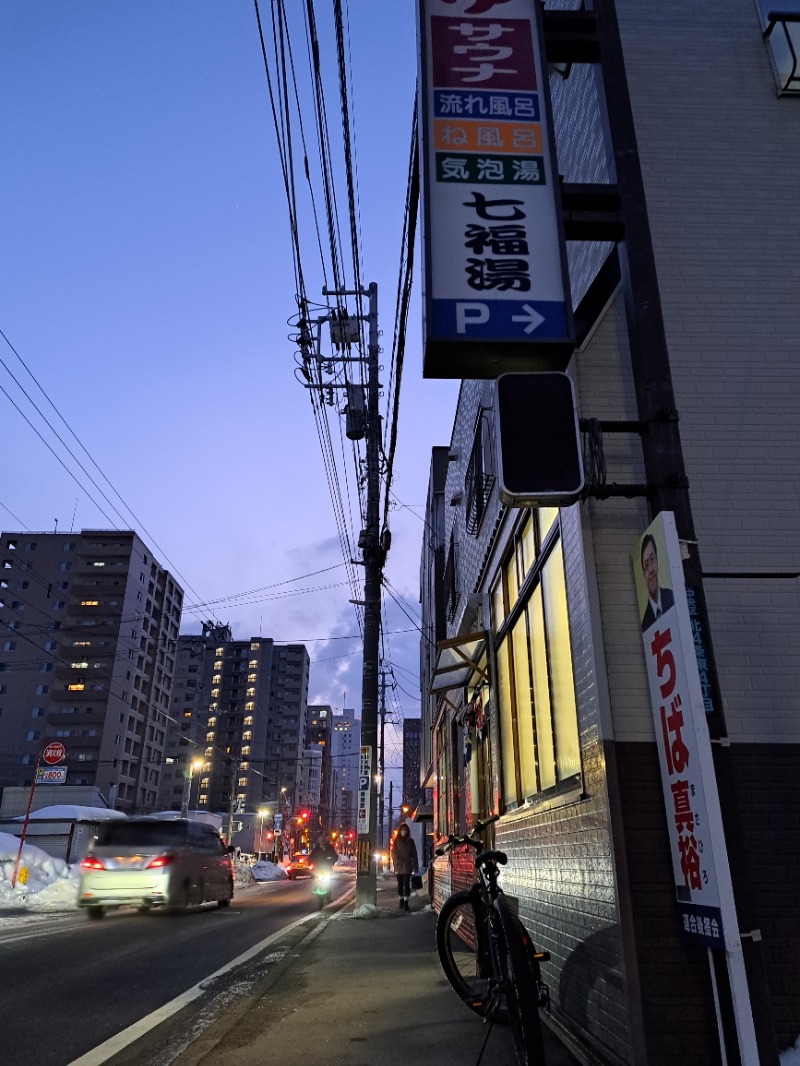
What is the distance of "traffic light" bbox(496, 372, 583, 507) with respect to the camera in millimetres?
3586

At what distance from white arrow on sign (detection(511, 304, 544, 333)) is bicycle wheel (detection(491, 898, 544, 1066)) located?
3.25m

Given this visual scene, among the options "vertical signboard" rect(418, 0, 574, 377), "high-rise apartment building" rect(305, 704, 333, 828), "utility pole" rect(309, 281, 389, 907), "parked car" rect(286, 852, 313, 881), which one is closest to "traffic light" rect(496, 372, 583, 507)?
"vertical signboard" rect(418, 0, 574, 377)

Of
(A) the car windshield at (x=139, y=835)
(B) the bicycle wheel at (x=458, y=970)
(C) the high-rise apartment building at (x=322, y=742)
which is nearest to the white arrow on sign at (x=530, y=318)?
(B) the bicycle wheel at (x=458, y=970)

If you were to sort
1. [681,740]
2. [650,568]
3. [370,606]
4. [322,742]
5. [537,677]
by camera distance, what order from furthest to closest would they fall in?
[322,742] → [370,606] → [537,677] → [650,568] → [681,740]

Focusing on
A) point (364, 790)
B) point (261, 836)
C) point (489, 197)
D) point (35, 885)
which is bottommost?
point (261, 836)

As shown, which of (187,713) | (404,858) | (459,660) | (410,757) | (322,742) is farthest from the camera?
(322,742)

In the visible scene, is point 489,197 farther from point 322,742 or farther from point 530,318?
point 322,742

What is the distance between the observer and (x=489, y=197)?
4578 mm

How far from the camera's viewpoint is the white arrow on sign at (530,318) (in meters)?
4.14

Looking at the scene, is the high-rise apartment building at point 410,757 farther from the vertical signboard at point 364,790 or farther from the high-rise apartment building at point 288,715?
the vertical signboard at point 364,790

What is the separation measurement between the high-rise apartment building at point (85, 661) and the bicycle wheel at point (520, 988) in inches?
2949

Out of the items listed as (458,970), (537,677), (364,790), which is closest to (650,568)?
(537,677)

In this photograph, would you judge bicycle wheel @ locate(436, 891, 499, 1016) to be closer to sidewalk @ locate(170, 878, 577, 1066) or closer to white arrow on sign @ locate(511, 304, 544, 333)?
sidewalk @ locate(170, 878, 577, 1066)

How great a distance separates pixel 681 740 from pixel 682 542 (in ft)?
3.00
